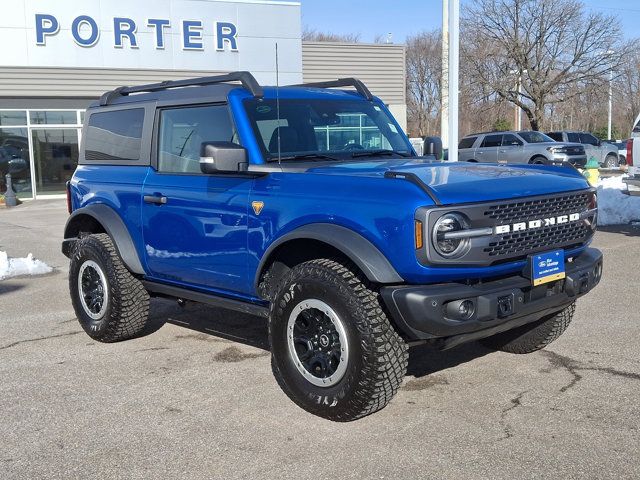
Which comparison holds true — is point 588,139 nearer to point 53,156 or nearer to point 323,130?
point 53,156

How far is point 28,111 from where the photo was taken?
22484 millimetres

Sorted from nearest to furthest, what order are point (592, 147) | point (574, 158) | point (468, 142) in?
point (574, 158), point (468, 142), point (592, 147)

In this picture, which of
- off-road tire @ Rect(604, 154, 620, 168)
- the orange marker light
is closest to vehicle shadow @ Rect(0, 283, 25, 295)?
the orange marker light

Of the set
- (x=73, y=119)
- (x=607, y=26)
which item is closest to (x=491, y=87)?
(x=607, y=26)

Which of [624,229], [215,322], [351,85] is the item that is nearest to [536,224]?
[351,85]

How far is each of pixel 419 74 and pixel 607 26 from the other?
3343cm

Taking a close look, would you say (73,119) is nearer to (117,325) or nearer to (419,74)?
(117,325)

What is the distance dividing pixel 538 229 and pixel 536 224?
0.06m

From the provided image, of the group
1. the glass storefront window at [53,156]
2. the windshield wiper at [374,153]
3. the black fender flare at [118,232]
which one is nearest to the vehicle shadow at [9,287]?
the black fender flare at [118,232]

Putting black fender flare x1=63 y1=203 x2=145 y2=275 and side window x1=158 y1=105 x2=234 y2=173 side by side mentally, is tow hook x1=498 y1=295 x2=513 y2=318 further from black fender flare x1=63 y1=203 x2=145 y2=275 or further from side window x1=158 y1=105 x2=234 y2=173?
black fender flare x1=63 y1=203 x2=145 y2=275

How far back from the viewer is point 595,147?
30297 mm

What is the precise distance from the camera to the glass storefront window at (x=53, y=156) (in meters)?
22.8

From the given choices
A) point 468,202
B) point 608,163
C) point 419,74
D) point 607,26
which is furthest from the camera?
point 419,74

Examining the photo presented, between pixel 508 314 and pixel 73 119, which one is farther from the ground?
pixel 73 119
